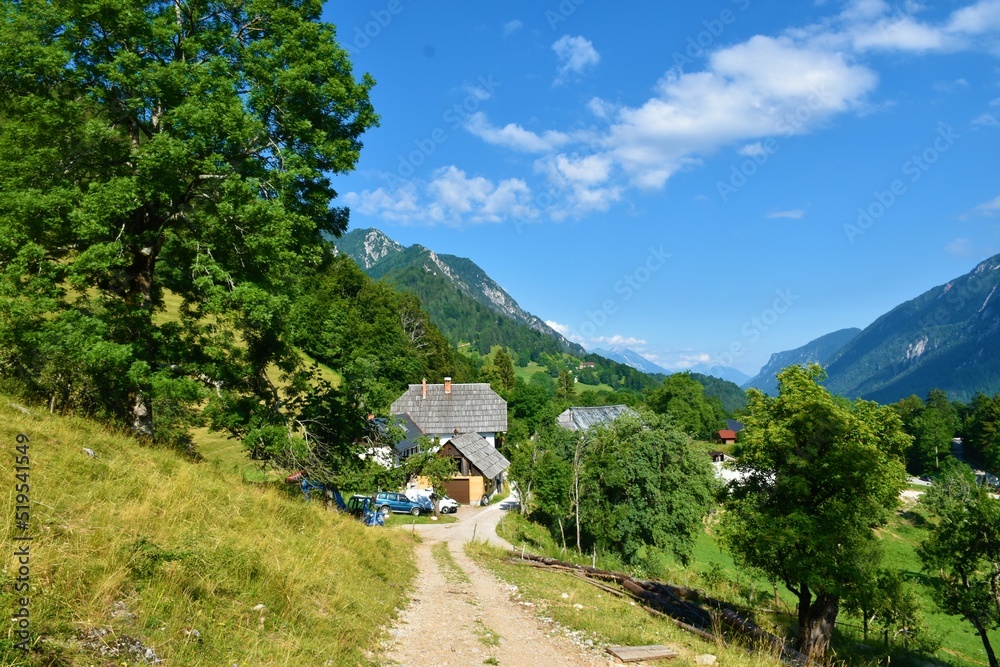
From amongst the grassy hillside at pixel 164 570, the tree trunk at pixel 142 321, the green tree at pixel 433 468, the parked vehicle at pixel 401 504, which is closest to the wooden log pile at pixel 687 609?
the green tree at pixel 433 468

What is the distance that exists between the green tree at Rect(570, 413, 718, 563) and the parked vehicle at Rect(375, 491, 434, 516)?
43.5 ft

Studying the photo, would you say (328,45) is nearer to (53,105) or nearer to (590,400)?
(53,105)

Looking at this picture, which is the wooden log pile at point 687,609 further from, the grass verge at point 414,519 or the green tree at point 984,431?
the green tree at point 984,431

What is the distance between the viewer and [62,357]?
11.2 m

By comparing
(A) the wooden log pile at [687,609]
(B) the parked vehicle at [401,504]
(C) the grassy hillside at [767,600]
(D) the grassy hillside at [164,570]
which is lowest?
(C) the grassy hillside at [767,600]

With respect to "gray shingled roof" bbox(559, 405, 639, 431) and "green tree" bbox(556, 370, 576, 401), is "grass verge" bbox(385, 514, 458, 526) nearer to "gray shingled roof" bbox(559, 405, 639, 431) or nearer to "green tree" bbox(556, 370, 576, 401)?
"gray shingled roof" bbox(559, 405, 639, 431)

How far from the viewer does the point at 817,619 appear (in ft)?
58.7

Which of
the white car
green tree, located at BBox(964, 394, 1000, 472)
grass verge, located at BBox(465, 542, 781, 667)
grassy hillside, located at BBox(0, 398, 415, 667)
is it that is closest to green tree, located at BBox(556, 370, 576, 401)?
green tree, located at BBox(964, 394, 1000, 472)

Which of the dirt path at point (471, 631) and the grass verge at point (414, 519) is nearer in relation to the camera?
the dirt path at point (471, 631)

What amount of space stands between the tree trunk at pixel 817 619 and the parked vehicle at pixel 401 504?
79.8 ft

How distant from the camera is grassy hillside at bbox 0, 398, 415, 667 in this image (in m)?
4.69

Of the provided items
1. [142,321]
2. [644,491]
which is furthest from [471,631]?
[644,491]

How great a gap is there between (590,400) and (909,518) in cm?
8407

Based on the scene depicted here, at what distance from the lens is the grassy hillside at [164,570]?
4.69m
